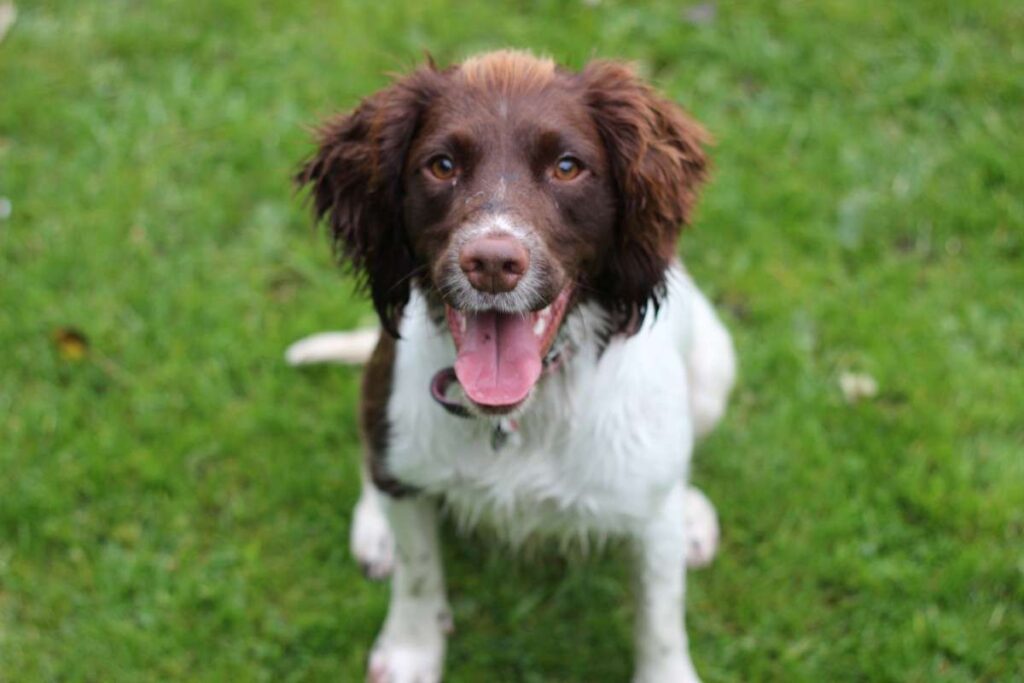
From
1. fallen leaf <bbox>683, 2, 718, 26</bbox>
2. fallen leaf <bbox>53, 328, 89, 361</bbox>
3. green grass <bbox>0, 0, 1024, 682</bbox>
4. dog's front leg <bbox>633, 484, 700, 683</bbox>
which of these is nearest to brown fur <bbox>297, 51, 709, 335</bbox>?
green grass <bbox>0, 0, 1024, 682</bbox>

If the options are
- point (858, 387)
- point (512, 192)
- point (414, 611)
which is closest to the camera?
point (512, 192)

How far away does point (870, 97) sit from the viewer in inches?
206

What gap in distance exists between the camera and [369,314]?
4555 mm

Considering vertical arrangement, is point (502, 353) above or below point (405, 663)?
above

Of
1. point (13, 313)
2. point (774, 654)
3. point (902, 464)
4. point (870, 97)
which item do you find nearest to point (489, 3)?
point (870, 97)

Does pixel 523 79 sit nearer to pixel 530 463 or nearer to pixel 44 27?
pixel 530 463

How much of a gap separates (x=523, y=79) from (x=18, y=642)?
2259 millimetres

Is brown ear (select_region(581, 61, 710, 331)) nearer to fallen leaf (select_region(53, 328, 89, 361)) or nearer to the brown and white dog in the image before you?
the brown and white dog

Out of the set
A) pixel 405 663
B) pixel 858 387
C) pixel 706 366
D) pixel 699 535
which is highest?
pixel 706 366

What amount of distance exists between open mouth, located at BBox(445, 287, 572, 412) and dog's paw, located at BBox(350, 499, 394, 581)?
3.98 ft

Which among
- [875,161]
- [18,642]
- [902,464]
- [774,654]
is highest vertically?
[875,161]

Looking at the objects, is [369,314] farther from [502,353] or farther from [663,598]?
[502,353]

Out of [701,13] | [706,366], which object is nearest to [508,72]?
[706,366]

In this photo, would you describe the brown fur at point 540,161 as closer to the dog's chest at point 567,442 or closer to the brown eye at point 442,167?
the brown eye at point 442,167
